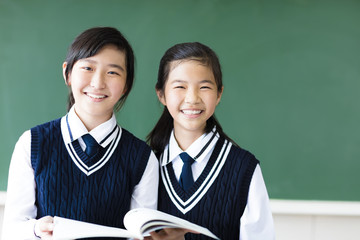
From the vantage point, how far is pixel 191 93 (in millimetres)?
1264

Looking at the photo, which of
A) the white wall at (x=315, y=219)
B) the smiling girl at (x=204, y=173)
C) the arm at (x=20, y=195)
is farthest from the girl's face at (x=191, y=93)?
the white wall at (x=315, y=219)

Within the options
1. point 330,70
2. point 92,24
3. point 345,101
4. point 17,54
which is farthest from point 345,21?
point 17,54

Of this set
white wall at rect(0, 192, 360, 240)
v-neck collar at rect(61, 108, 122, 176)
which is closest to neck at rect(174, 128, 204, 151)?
v-neck collar at rect(61, 108, 122, 176)

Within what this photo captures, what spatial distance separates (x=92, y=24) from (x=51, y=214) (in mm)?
1028

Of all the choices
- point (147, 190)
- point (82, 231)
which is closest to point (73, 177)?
point (147, 190)

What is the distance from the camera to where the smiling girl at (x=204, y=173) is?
1.29 m

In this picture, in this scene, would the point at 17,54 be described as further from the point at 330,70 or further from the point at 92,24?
the point at 330,70

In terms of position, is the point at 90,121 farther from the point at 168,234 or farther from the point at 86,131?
the point at 168,234

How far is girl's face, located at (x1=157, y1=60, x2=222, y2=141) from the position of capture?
1281 millimetres

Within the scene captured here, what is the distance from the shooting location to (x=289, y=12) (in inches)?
71.7

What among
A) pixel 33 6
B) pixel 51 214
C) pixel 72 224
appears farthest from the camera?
pixel 33 6

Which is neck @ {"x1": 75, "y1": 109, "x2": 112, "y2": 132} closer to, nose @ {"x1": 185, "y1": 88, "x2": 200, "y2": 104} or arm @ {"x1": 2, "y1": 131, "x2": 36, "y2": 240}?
arm @ {"x1": 2, "y1": 131, "x2": 36, "y2": 240}

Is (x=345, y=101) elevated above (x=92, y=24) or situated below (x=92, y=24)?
below

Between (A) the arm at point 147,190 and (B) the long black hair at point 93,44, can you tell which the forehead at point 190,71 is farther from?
(A) the arm at point 147,190
